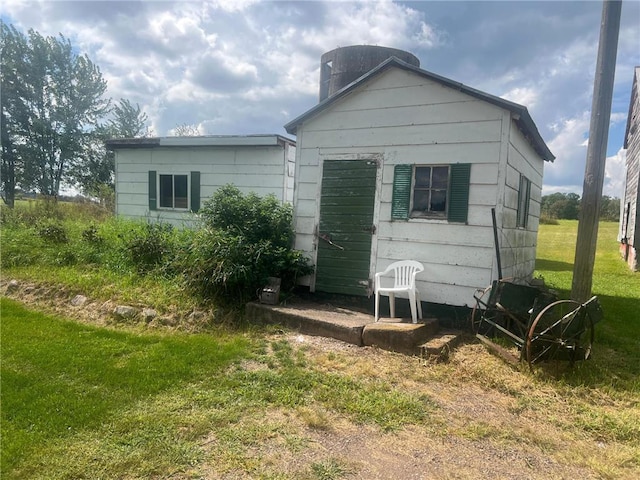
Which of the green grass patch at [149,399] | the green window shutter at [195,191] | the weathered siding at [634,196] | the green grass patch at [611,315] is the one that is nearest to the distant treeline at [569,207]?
the green grass patch at [611,315]

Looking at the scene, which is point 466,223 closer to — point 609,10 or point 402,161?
point 402,161

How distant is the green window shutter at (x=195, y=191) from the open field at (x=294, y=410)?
15.0 ft

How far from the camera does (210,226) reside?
19.4 ft

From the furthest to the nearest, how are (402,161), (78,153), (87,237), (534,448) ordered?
(78,153), (87,237), (402,161), (534,448)

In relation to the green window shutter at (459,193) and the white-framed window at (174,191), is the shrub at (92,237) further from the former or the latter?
the green window shutter at (459,193)

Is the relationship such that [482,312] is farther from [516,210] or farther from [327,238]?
[327,238]

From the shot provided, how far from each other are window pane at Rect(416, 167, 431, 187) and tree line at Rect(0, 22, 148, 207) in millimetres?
19560

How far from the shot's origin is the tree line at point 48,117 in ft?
70.1

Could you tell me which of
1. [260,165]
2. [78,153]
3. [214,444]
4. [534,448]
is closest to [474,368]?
[534,448]

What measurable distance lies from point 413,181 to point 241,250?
2.60 metres

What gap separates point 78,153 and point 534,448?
27379 millimetres

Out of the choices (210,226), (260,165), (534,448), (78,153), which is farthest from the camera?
(78,153)

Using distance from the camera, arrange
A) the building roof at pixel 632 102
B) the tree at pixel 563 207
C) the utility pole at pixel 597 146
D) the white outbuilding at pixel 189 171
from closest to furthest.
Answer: the utility pole at pixel 597 146, the white outbuilding at pixel 189 171, the building roof at pixel 632 102, the tree at pixel 563 207

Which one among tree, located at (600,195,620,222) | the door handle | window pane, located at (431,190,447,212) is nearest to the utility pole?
window pane, located at (431,190,447,212)
